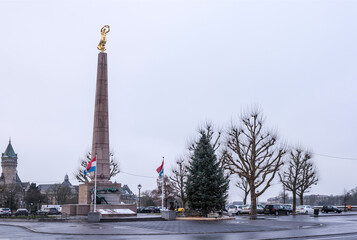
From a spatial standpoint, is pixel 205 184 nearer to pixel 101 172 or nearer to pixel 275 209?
pixel 101 172

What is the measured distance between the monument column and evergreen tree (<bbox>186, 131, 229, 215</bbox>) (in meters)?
8.21

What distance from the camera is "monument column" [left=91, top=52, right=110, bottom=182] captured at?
137 feet

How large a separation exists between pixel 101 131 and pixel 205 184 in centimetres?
1123

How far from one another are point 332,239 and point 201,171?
71.5 feet

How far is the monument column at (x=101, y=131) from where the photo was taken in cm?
4181

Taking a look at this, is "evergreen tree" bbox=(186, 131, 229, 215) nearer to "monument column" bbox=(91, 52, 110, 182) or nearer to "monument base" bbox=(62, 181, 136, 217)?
"monument base" bbox=(62, 181, 136, 217)

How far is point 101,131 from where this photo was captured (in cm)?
4197

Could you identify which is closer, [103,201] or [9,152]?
[103,201]

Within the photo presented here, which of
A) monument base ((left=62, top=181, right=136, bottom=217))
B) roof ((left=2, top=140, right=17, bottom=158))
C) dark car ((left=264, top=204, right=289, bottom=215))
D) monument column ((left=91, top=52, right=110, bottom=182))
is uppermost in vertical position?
roof ((left=2, top=140, right=17, bottom=158))

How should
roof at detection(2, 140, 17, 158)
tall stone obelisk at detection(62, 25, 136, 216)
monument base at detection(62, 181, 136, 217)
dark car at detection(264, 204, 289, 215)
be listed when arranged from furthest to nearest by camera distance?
roof at detection(2, 140, 17, 158) < dark car at detection(264, 204, 289, 215) < tall stone obelisk at detection(62, 25, 136, 216) < monument base at detection(62, 181, 136, 217)

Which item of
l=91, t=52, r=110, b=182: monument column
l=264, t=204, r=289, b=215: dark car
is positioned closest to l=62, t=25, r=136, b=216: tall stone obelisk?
l=91, t=52, r=110, b=182: monument column

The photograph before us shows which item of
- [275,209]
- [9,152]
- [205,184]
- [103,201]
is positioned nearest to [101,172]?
[103,201]

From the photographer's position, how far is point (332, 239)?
19.1 m

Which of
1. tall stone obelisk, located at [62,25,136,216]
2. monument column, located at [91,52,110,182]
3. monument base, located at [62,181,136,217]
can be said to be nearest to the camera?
monument base, located at [62,181,136,217]
